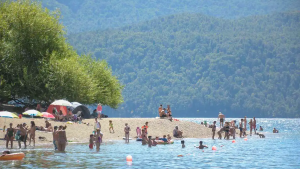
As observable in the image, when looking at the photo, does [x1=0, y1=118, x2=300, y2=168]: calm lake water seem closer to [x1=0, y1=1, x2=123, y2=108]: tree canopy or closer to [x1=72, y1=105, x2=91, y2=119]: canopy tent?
[x1=72, y1=105, x2=91, y2=119]: canopy tent

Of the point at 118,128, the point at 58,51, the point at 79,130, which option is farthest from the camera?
the point at 58,51

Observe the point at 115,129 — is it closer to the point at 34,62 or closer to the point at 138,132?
the point at 138,132

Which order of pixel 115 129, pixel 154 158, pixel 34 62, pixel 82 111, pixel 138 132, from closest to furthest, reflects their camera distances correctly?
pixel 154 158
pixel 138 132
pixel 115 129
pixel 34 62
pixel 82 111

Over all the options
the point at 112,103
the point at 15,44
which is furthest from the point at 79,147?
the point at 112,103

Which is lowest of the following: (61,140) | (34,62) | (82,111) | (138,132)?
(61,140)

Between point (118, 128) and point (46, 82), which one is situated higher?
point (46, 82)

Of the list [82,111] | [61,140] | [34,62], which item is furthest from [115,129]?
[61,140]

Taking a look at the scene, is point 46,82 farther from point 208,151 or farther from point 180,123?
point 208,151

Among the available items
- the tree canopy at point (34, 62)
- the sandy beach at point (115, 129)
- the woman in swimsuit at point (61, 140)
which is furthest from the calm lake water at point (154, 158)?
the tree canopy at point (34, 62)

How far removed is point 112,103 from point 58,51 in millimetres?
12875

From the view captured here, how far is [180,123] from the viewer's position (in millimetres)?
56781

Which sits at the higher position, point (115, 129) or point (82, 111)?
point (82, 111)

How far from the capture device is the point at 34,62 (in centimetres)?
5294

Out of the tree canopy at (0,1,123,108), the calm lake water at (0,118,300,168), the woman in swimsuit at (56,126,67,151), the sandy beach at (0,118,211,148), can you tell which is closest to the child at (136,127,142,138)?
the sandy beach at (0,118,211,148)
